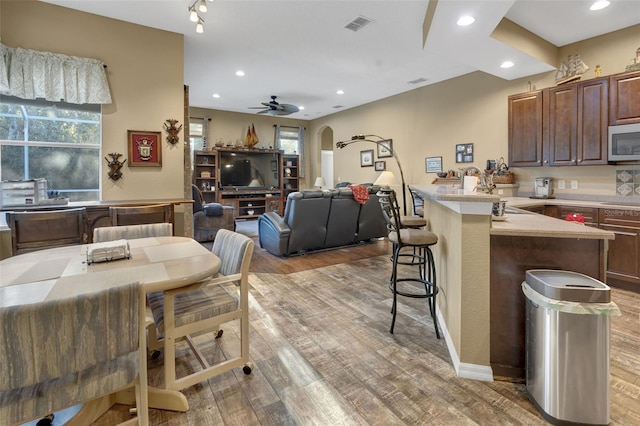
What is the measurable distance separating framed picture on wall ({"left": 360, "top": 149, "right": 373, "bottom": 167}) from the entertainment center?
98.7 inches

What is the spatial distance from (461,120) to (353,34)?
279 centimetres

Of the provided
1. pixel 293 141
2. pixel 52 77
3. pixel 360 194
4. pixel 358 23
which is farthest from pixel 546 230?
pixel 293 141

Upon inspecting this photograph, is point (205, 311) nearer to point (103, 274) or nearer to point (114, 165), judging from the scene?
point (103, 274)

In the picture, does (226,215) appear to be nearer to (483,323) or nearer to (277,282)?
(277,282)

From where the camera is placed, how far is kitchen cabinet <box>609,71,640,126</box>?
3.42 meters

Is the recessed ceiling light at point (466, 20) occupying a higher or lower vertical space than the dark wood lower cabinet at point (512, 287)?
higher

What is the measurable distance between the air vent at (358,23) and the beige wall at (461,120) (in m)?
2.70

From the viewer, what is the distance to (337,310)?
116 inches

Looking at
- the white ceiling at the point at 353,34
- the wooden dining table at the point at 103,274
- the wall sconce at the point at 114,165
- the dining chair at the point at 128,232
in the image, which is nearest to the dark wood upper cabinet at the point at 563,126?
the white ceiling at the point at 353,34

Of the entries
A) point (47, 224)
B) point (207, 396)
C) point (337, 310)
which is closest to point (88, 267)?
point (207, 396)

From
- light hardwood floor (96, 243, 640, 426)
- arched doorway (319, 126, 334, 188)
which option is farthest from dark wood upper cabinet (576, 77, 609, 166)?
arched doorway (319, 126, 334, 188)

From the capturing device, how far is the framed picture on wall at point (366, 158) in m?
7.95

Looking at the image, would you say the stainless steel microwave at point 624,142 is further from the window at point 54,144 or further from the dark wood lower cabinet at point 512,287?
the window at point 54,144

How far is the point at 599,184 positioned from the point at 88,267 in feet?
17.9
